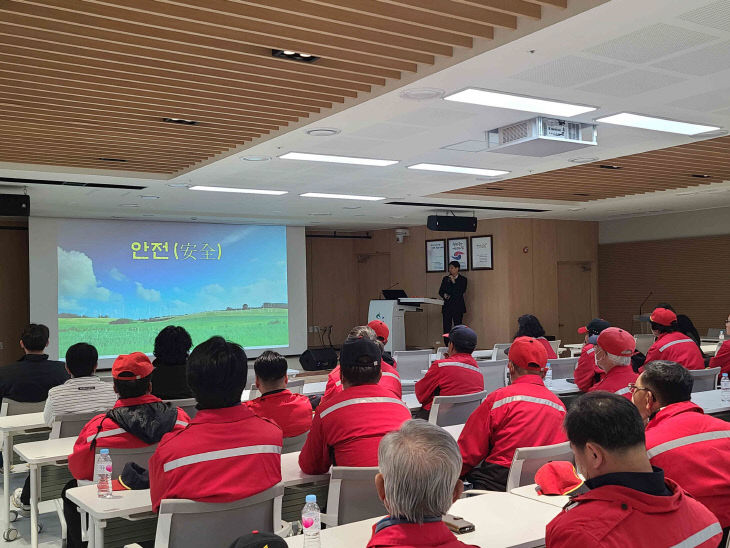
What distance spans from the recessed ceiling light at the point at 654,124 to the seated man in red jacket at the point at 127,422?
14.0 feet

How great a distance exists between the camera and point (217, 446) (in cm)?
250

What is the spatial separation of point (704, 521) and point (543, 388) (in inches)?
63.6

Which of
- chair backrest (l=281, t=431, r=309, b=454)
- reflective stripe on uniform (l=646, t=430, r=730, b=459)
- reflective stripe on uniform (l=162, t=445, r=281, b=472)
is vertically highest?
reflective stripe on uniform (l=646, t=430, r=730, b=459)

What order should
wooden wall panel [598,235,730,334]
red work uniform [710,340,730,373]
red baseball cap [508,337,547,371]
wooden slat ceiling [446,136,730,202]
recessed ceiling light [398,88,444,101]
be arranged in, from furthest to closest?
wooden wall panel [598,235,730,334], wooden slat ceiling [446,136,730,202], red work uniform [710,340,730,373], recessed ceiling light [398,88,444,101], red baseball cap [508,337,547,371]

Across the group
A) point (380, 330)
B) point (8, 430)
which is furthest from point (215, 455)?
point (380, 330)

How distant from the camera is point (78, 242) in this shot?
12680 millimetres

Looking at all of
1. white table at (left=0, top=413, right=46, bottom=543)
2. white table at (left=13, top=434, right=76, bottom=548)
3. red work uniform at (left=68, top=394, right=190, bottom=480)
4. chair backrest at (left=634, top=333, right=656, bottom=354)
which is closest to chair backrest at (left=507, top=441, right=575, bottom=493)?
red work uniform at (left=68, top=394, right=190, bottom=480)

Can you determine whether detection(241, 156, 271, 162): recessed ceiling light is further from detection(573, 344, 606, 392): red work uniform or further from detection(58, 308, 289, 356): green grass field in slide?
detection(58, 308, 289, 356): green grass field in slide

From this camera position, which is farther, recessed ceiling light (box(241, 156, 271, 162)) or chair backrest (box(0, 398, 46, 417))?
recessed ceiling light (box(241, 156, 271, 162))

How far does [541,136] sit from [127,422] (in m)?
3.99

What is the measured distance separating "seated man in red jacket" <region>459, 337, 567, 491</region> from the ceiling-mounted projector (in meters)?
3.07

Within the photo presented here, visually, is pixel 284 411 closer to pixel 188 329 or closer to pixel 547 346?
pixel 547 346

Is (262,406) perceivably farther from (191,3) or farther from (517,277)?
(517,277)

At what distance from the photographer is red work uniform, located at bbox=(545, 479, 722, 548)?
164 cm
